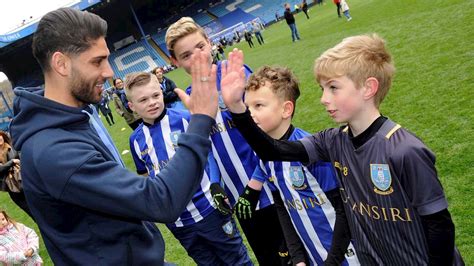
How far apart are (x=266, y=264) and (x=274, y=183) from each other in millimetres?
924

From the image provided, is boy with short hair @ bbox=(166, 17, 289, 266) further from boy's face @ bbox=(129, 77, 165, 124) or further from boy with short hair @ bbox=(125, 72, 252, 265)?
boy's face @ bbox=(129, 77, 165, 124)

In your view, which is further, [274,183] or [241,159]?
[241,159]

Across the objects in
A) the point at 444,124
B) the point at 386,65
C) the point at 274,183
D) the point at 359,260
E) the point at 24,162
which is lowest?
the point at 444,124

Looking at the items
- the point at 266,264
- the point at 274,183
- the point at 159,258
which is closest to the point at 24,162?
the point at 159,258

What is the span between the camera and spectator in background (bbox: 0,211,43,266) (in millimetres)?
3672

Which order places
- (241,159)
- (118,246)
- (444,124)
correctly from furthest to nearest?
1. (444,124)
2. (241,159)
3. (118,246)

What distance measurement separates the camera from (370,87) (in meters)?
1.69

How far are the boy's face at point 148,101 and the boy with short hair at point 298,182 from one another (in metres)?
0.94

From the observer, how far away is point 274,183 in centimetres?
226

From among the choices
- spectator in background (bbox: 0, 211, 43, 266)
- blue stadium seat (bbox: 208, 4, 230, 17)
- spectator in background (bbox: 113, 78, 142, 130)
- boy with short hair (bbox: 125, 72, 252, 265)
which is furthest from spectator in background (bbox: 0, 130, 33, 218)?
A: blue stadium seat (bbox: 208, 4, 230, 17)

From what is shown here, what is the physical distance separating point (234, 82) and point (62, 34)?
0.75 meters

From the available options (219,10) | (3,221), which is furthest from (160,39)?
(3,221)

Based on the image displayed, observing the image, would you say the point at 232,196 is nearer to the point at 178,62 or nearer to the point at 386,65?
the point at 178,62

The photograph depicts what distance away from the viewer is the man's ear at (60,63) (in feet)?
4.99
